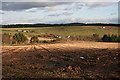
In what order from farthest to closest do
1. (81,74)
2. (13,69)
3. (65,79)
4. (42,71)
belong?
(13,69), (42,71), (81,74), (65,79)

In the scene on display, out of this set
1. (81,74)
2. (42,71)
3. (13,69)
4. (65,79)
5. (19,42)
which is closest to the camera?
(65,79)

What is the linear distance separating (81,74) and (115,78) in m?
1.87

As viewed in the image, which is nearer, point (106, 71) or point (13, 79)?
point (13, 79)

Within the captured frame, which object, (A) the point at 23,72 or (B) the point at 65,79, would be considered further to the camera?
(A) the point at 23,72

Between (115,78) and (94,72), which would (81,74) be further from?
(115,78)

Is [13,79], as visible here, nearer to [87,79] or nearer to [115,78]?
[87,79]

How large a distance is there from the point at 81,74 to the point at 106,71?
1.71 m

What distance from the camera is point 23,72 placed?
15.1m

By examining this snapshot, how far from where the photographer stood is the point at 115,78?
43.6 ft

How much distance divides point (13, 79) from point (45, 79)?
1.58 meters

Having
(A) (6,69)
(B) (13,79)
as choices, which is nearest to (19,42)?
(A) (6,69)

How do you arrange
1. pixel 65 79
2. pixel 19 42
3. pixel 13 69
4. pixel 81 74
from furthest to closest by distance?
pixel 19 42 < pixel 13 69 < pixel 81 74 < pixel 65 79

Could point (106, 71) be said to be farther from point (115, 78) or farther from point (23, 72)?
point (23, 72)

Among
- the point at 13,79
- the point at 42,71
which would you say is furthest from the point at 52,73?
the point at 13,79
